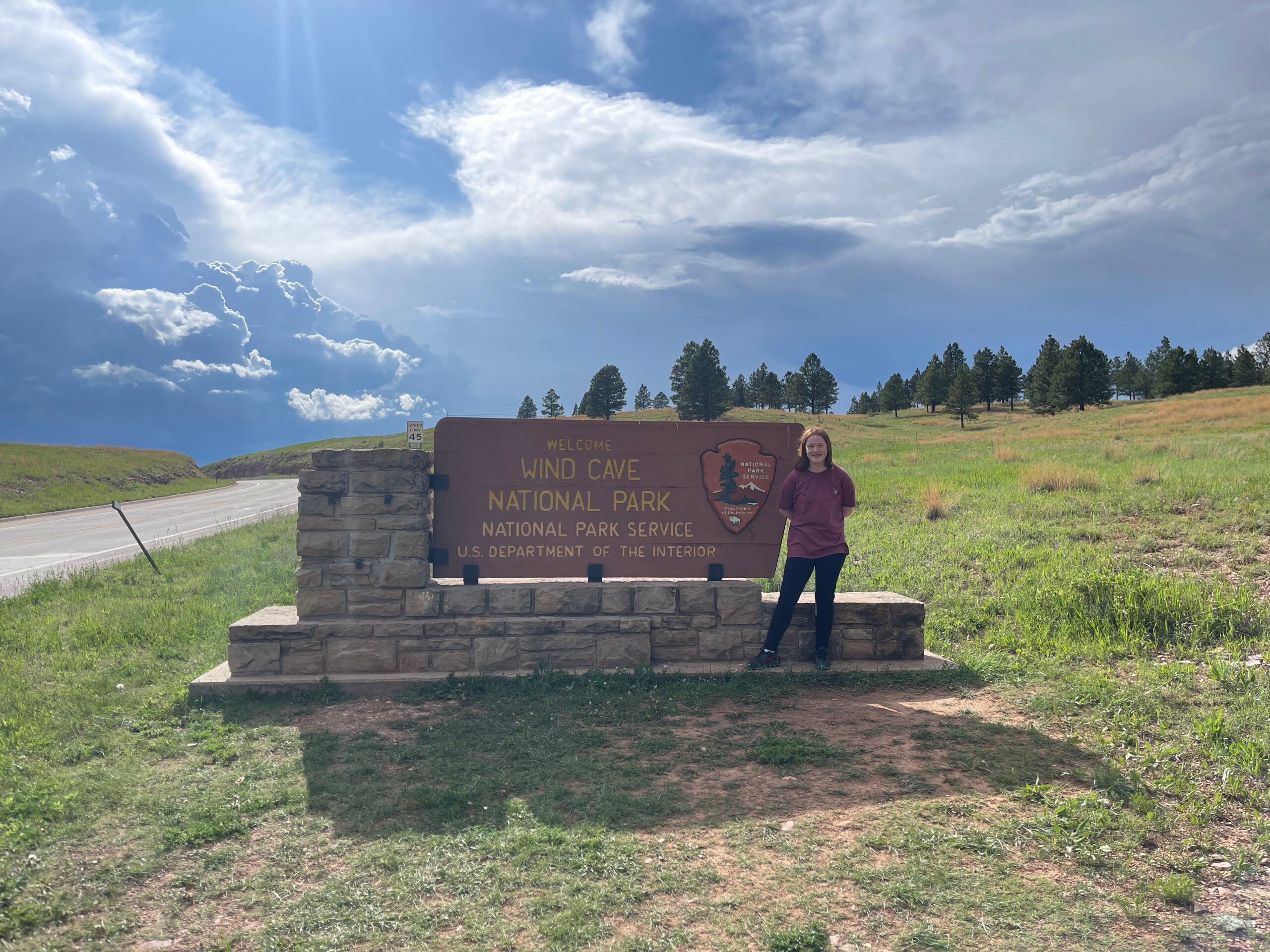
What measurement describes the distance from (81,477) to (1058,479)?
41.6 m

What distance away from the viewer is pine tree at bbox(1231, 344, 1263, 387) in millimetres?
73750

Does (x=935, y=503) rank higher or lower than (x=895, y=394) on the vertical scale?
lower

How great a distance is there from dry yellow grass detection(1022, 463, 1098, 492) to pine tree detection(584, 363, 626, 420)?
60.2 m

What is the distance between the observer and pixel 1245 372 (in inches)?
2904

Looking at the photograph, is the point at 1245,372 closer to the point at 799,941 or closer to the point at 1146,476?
the point at 1146,476

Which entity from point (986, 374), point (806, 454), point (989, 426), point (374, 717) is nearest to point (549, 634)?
point (374, 717)

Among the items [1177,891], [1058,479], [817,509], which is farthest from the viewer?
[1058,479]

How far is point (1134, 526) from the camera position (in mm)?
10289

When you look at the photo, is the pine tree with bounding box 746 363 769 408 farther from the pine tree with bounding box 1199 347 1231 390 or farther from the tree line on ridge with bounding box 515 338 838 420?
the pine tree with bounding box 1199 347 1231 390

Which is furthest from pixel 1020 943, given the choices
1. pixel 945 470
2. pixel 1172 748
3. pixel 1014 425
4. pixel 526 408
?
pixel 526 408

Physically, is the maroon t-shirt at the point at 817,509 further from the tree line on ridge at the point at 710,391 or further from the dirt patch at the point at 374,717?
the tree line on ridge at the point at 710,391

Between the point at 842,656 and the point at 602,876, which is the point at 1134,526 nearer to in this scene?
the point at 842,656

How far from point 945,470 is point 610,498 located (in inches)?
609

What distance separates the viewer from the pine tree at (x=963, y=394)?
73062 mm
